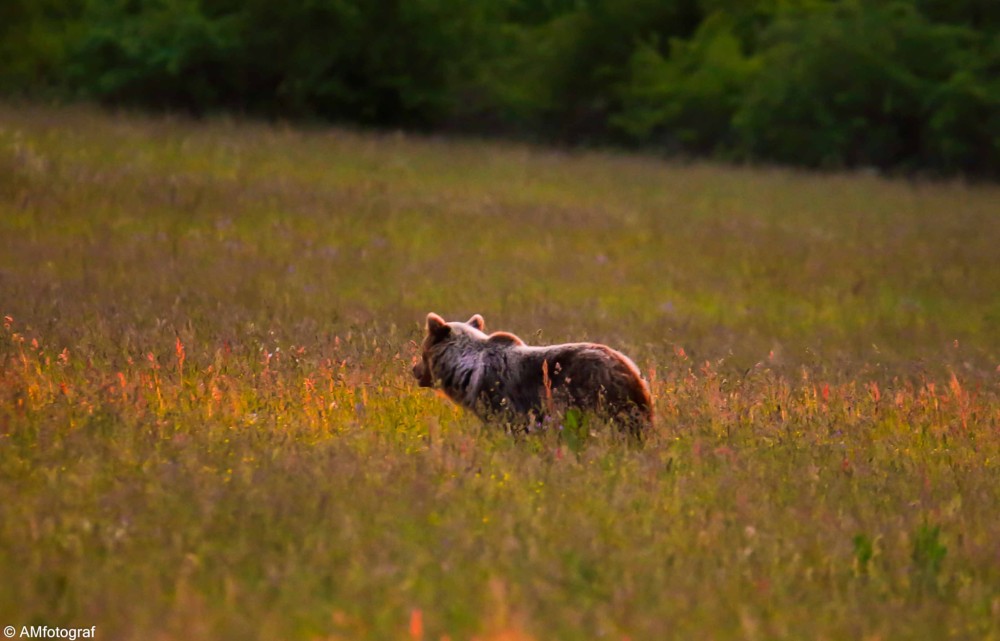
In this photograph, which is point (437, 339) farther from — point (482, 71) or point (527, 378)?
point (482, 71)

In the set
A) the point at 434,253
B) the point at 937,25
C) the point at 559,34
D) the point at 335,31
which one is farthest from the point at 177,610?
the point at 559,34

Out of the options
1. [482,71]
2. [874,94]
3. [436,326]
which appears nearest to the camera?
[436,326]

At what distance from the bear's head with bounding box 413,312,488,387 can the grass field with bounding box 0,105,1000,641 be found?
0.22 metres

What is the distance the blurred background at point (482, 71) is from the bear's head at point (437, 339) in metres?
21.6

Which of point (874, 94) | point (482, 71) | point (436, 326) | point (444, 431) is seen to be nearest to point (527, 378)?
point (444, 431)

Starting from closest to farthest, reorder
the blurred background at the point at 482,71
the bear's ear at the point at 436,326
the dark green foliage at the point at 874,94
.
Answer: the bear's ear at the point at 436,326
the blurred background at the point at 482,71
the dark green foliage at the point at 874,94

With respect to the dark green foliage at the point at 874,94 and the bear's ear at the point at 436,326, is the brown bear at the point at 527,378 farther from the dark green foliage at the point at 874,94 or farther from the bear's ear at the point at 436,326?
the dark green foliage at the point at 874,94

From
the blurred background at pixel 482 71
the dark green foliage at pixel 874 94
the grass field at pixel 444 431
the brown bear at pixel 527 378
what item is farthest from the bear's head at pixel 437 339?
the dark green foliage at pixel 874 94

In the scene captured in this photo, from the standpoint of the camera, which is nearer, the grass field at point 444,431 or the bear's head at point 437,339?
the grass field at point 444,431

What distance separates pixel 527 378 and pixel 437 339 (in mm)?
838

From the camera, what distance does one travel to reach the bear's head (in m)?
7.80

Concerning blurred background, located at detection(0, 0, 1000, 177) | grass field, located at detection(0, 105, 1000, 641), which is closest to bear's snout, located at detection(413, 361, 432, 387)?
grass field, located at detection(0, 105, 1000, 641)

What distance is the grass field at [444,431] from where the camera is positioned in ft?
14.7

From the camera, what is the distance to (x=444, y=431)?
7.19 metres
